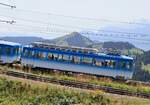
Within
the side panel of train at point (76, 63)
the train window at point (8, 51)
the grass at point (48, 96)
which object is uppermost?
the train window at point (8, 51)

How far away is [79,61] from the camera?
5097 centimetres

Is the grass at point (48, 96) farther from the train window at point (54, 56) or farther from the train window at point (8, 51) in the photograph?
the train window at point (8, 51)

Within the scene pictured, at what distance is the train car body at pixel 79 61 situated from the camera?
50281 millimetres

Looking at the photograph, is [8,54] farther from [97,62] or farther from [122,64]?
[122,64]

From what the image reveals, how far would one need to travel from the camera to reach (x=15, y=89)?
36.8 m

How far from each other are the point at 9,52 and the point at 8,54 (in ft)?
0.97

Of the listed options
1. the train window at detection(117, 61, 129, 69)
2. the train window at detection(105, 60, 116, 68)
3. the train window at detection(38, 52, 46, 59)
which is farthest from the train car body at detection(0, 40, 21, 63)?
the train window at detection(117, 61, 129, 69)

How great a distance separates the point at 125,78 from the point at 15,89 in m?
17.3

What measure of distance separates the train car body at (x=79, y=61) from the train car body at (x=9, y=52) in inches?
69.9

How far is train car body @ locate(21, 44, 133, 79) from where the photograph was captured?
50.3 m

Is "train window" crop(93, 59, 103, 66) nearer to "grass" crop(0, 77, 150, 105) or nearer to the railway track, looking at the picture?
the railway track

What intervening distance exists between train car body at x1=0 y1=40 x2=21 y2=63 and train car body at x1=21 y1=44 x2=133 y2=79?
178 cm

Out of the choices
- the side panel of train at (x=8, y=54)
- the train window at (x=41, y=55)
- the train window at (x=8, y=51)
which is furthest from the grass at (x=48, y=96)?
the train window at (x=8, y=51)

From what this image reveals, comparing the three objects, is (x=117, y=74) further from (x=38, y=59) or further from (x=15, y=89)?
(x=15, y=89)
